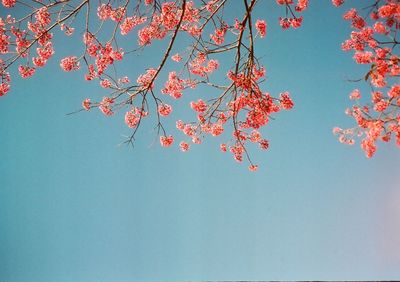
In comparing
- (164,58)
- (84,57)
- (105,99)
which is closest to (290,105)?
(164,58)

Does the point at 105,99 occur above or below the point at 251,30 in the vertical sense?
below

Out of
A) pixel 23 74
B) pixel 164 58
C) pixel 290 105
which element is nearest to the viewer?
pixel 164 58

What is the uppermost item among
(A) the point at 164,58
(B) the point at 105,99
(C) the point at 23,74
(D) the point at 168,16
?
(D) the point at 168,16

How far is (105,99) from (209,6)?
284 cm

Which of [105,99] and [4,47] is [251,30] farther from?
[4,47]

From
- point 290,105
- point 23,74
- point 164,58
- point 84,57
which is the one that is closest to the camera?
point 164,58

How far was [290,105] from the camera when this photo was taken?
7129mm

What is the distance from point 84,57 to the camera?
6492 millimetres

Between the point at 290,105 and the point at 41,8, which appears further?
the point at 290,105

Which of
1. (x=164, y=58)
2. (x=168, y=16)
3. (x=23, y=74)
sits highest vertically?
(x=168, y=16)

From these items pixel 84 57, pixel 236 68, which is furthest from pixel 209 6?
pixel 84 57

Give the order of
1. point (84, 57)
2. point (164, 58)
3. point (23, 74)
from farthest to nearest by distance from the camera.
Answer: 1. point (23, 74)
2. point (84, 57)
3. point (164, 58)

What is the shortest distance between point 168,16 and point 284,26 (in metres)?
2.64

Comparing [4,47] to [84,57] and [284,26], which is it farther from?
Answer: [284,26]
